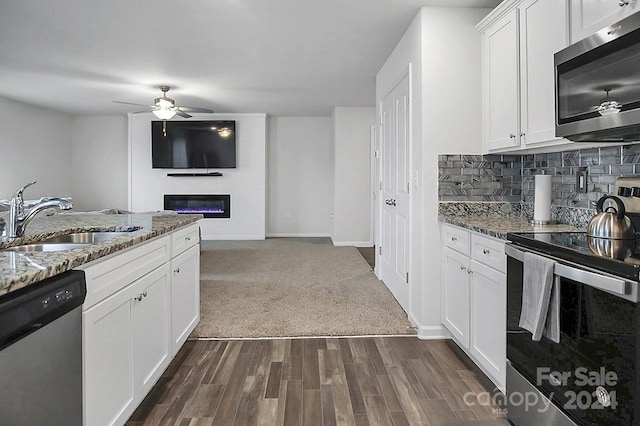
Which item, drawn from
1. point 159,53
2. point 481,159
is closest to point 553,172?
point 481,159

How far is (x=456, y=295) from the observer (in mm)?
2627

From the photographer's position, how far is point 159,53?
427 centimetres

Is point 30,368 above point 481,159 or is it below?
below

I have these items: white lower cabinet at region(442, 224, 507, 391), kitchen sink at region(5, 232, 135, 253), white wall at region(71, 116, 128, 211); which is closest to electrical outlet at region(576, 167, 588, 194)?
white lower cabinet at region(442, 224, 507, 391)

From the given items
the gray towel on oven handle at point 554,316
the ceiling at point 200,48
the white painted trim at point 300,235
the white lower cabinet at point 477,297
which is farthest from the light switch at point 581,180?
the white painted trim at point 300,235

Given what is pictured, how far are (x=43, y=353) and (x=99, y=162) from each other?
8.28 metres

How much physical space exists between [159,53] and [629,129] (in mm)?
4155

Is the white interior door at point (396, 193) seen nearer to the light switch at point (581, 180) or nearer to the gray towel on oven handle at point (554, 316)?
the light switch at point (581, 180)

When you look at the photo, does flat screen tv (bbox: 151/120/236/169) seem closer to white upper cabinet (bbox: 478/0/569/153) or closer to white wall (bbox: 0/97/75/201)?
white wall (bbox: 0/97/75/201)

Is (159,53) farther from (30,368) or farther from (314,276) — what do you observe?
(30,368)

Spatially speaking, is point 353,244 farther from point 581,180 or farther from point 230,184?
point 581,180

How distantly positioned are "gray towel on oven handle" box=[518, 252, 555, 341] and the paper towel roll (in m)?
0.88

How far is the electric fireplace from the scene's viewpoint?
26.5ft

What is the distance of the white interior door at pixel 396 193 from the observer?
345 cm
